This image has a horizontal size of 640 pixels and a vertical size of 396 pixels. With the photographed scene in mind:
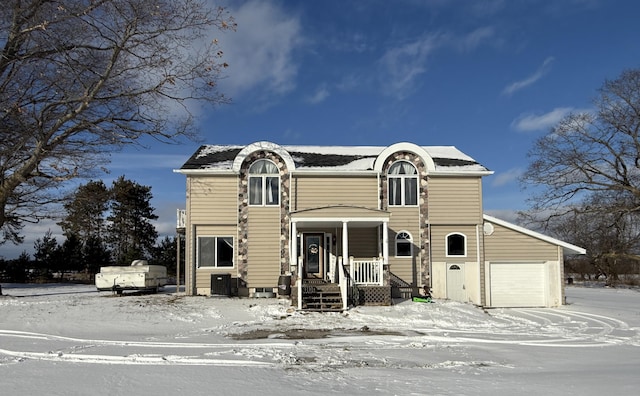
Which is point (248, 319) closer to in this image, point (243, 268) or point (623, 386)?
point (243, 268)

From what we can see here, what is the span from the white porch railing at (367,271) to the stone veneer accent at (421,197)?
3.05 m

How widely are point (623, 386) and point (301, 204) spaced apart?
14.0 meters

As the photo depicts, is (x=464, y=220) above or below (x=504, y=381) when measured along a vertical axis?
above

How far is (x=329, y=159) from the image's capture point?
20969mm

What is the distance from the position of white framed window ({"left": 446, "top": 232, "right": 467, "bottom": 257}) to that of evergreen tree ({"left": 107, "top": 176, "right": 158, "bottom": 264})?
28027mm

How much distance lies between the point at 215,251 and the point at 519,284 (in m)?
12.0

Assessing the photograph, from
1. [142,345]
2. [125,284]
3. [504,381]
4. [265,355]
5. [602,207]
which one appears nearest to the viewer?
[504,381]

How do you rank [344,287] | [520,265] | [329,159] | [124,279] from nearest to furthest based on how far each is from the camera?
[344,287] < [520,265] < [329,159] < [124,279]

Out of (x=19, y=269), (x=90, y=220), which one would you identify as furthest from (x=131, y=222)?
(x=19, y=269)

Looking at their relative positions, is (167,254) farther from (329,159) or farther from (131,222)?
(329,159)

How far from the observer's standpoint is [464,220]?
20.1 meters

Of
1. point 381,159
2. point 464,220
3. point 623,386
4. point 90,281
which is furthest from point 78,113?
point 90,281

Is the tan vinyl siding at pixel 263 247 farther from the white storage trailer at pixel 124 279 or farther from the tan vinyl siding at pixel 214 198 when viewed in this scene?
the white storage trailer at pixel 124 279

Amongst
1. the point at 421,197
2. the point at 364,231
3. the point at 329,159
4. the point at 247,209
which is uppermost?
the point at 329,159
